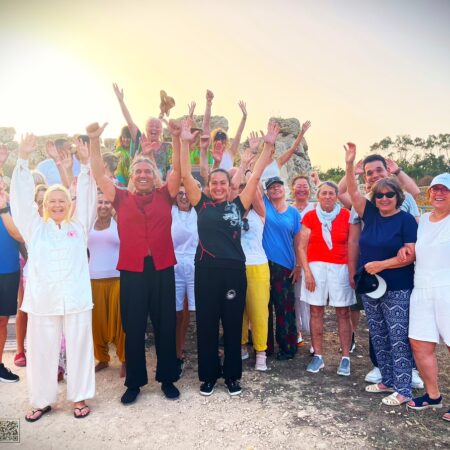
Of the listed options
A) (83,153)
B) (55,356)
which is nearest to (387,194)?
(83,153)

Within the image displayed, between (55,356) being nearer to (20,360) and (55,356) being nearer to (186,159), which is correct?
(20,360)

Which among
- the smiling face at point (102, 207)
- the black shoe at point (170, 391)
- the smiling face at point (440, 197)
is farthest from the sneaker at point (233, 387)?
the smiling face at point (440, 197)

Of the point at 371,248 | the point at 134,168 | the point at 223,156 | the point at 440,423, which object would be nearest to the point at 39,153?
the point at 223,156

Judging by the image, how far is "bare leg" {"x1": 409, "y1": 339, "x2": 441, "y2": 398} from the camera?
348cm

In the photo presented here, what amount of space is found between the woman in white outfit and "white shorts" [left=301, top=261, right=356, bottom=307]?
7.96 feet

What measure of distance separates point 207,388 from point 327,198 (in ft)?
7.87

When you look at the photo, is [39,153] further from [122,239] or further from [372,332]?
[372,332]

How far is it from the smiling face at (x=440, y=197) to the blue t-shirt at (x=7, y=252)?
13.9 feet

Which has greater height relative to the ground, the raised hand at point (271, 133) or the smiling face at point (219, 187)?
the raised hand at point (271, 133)

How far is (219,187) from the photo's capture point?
3.87 m

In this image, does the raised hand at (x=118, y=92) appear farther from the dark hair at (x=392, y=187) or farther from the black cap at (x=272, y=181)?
the dark hair at (x=392, y=187)

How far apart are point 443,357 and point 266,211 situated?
2851 mm

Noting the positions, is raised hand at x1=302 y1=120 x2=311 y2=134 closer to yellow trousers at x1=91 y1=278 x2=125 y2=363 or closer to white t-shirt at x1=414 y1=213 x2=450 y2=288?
white t-shirt at x1=414 y1=213 x2=450 y2=288

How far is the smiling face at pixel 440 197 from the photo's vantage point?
11.3ft
